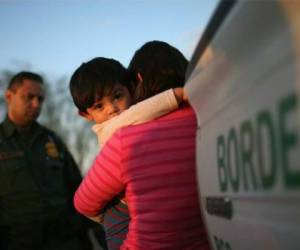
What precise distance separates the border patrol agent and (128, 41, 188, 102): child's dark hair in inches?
85.7

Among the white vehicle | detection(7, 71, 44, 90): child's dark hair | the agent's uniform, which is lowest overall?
the agent's uniform

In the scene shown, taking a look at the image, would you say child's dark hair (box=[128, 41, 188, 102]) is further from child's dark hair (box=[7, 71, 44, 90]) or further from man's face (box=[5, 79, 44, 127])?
child's dark hair (box=[7, 71, 44, 90])

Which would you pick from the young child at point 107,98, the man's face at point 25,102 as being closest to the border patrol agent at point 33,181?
the man's face at point 25,102

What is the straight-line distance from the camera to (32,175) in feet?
14.0

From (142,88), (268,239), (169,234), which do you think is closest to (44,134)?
(142,88)

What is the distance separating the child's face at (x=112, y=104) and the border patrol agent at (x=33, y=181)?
1.86 metres

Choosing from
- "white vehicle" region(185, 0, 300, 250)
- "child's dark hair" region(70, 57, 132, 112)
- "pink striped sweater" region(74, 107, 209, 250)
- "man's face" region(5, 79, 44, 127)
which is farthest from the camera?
"man's face" region(5, 79, 44, 127)

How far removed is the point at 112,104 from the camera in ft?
8.30

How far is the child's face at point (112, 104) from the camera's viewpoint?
250 cm

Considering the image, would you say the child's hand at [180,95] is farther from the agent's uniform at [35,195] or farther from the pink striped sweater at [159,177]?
the agent's uniform at [35,195]

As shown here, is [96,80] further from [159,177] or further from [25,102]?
[25,102]

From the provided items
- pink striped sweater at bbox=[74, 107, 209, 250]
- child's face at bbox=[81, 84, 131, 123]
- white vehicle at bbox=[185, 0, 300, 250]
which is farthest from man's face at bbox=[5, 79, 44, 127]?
white vehicle at bbox=[185, 0, 300, 250]

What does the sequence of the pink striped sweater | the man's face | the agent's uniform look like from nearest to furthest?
the pink striped sweater < the agent's uniform < the man's face

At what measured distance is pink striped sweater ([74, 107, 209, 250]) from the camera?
1.97 metres
